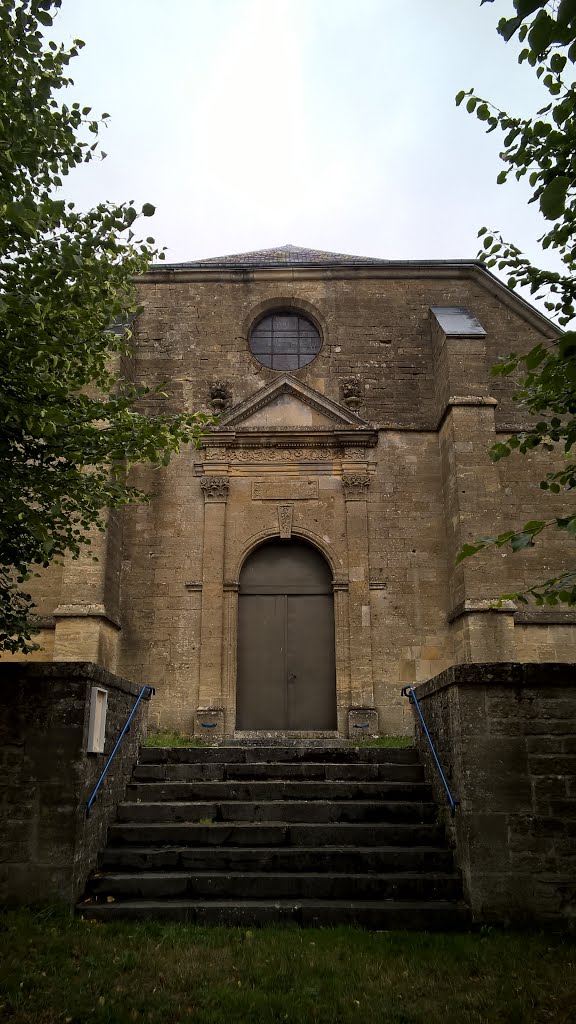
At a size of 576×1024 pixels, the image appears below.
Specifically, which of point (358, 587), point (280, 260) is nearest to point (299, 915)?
point (358, 587)

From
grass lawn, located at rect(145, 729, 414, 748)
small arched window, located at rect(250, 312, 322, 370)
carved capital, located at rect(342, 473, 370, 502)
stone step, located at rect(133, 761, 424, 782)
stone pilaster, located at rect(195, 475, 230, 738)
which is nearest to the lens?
stone step, located at rect(133, 761, 424, 782)

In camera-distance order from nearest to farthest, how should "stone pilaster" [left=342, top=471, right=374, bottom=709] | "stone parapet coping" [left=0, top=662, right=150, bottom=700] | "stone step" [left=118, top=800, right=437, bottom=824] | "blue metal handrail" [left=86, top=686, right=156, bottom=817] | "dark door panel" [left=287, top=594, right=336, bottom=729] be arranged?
"blue metal handrail" [left=86, top=686, right=156, bottom=817] → "stone parapet coping" [left=0, top=662, right=150, bottom=700] → "stone step" [left=118, top=800, right=437, bottom=824] → "stone pilaster" [left=342, top=471, right=374, bottom=709] → "dark door panel" [left=287, top=594, right=336, bottom=729]

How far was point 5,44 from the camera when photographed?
5.65 m

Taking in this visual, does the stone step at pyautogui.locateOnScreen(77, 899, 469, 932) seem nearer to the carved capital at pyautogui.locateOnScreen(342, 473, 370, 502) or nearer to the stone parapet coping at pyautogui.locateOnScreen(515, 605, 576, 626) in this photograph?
the stone parapet coping at pyautogui.locateOnScreen(515, 605, 576, 626)

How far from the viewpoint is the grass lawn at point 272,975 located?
402cm

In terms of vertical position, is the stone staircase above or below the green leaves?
below

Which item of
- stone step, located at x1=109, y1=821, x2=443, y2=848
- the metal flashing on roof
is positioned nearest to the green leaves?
stone step, located at x1=109, y1=821, x2=443, y2=848

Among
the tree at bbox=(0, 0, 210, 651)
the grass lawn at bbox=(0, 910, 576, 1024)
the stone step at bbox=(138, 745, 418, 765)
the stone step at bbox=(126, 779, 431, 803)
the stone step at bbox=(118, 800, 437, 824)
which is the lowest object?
the grass lawn at bbox=(0, 910, 576, 1024)

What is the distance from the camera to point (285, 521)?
12.0 metres

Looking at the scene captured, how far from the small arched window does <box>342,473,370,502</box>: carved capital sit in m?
2.23

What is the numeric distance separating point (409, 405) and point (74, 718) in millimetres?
8330

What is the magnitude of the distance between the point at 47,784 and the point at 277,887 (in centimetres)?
182

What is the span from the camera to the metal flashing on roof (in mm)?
12133

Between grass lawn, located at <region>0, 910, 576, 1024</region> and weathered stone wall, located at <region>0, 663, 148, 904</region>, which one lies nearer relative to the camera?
grass lawn, located at <region>0, 910, 576, 1024</region>
